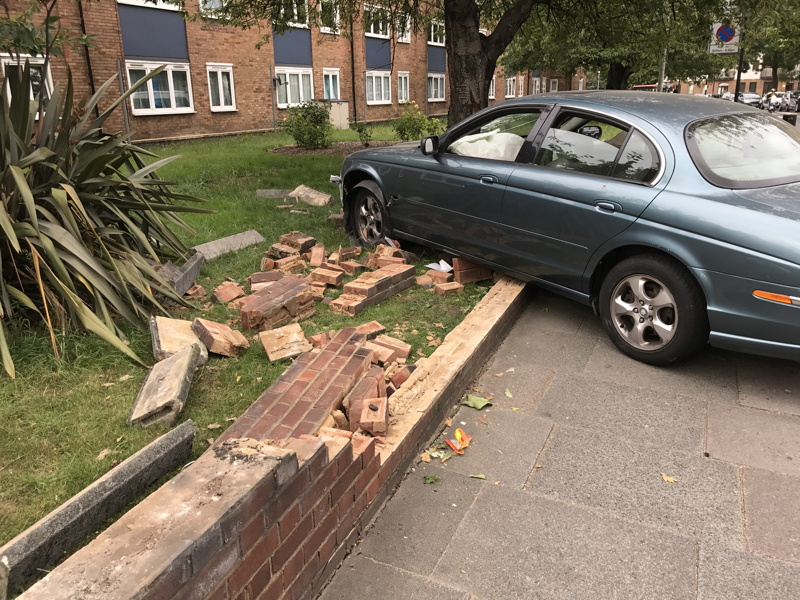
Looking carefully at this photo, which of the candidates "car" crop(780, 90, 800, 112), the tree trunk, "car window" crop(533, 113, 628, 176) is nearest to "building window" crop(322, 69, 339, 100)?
the tree trunk

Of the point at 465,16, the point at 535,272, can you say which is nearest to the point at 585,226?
the point at 535,272

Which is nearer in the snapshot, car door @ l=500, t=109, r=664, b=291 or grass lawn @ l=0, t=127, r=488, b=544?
grass lawn @ l=0, t=127, r=488, b=544

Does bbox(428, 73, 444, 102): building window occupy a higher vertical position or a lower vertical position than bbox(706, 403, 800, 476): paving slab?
higher

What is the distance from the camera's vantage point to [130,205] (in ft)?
15.3

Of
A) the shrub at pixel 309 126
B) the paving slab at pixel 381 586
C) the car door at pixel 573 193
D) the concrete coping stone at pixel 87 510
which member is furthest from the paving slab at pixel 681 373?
the shrub at pixel 309 126

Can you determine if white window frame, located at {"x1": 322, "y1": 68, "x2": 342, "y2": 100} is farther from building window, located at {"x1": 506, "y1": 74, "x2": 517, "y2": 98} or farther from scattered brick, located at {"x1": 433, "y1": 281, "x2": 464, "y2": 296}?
scattered brick, located at {"x1": 433, "y1": 281, "x2": 464, "y2": 296}

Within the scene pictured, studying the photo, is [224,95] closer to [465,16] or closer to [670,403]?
[465,16]

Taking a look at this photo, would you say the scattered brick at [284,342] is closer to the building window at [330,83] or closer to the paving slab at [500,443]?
the paving slab at [500,443]

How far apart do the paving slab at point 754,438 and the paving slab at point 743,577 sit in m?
0.75

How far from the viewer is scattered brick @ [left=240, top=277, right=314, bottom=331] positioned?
14.3 feet

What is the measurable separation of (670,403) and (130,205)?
4.01 metres

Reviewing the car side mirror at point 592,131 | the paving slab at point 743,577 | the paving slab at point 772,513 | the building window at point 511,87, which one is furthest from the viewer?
the building window at point 511,87

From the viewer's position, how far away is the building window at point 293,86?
22.8 meters

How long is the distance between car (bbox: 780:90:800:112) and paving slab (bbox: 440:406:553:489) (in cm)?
4624
